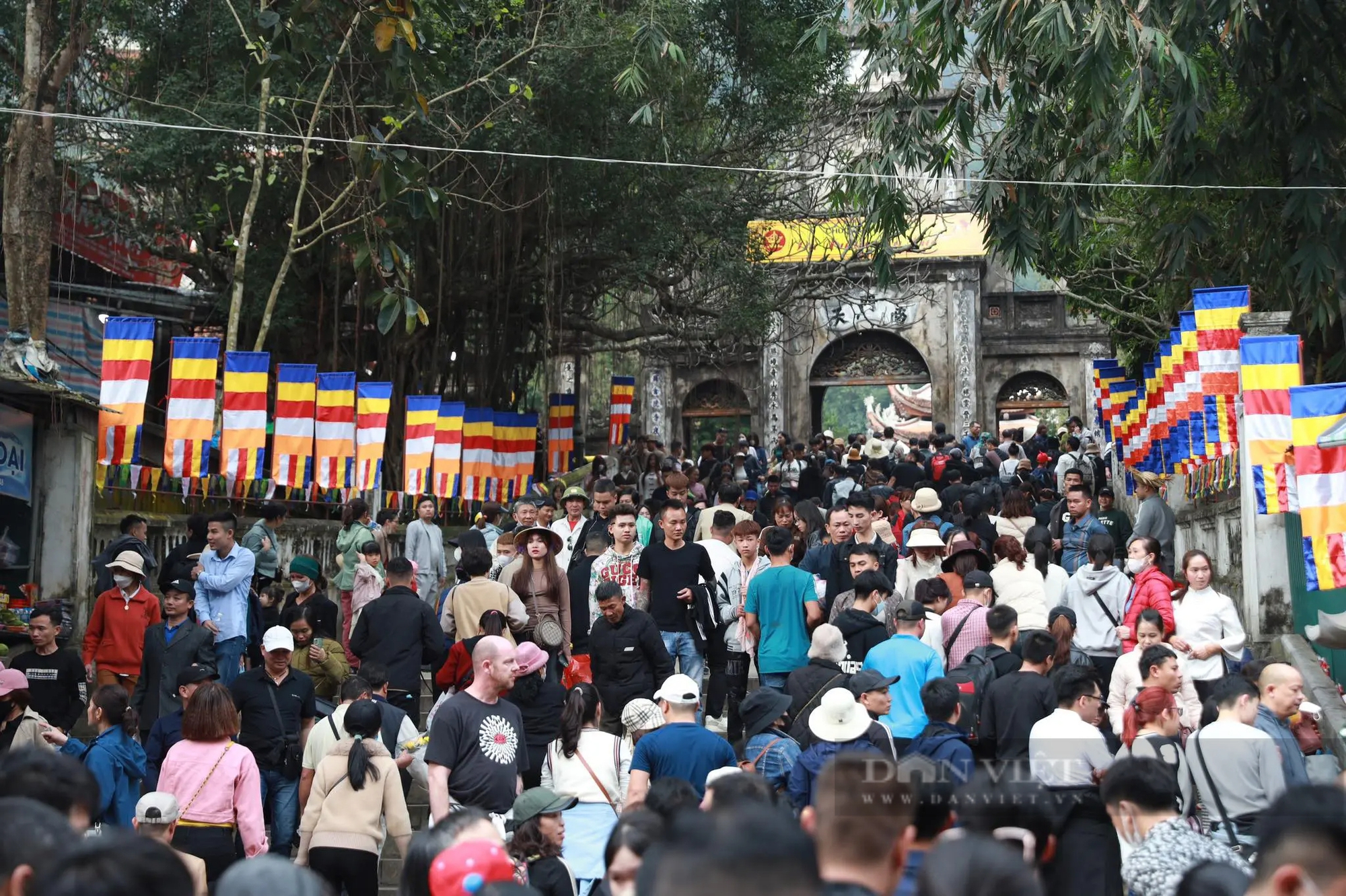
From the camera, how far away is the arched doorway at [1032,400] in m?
32.5

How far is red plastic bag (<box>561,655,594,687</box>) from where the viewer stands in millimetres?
9703

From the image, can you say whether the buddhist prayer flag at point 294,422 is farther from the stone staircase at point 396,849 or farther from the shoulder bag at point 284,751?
the shoulder bag at point 284,751

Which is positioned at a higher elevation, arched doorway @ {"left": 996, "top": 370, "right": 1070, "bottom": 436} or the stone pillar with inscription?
the stone pillar with inscription

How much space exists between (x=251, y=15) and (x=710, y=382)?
17118mm

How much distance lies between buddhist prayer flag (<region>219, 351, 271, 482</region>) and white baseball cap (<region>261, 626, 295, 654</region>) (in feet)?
20.5

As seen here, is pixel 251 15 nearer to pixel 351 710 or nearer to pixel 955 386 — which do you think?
pixel 351 710

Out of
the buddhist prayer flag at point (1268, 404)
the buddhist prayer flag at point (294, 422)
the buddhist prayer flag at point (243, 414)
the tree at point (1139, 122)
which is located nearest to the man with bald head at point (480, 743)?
the tree at point (1139, 122)

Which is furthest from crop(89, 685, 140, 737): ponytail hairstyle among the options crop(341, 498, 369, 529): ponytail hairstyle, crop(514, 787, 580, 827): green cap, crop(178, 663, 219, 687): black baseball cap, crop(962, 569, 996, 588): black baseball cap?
crop(962, 569, 996, 588): black baseball cap

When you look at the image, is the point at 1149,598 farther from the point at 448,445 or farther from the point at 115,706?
the point at 448,445

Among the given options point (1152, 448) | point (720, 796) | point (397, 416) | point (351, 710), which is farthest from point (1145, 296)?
point (720, 796)

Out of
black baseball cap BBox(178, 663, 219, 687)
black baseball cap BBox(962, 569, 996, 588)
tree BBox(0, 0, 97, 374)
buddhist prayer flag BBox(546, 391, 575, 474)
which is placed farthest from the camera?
buddhist prayer flag BBox(546, 391, 575, 474)

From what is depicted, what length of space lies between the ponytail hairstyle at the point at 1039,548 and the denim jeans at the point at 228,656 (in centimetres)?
531

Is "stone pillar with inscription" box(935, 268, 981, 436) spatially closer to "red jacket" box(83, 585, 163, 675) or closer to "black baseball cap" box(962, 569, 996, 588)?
"black baseball cap" box(962, 569, 996, 588)

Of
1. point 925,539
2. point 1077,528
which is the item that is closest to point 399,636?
point 925,539
